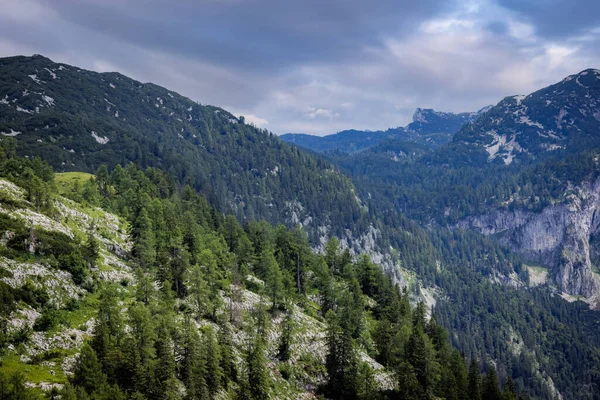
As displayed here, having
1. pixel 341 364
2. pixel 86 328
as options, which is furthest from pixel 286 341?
pixel 86 328

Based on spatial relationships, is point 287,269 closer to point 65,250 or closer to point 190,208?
point 190,208

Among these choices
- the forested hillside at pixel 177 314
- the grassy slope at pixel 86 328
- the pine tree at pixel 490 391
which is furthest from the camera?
the pine tree at pixel 490 391

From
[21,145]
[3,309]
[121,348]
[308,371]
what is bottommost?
[308,371]

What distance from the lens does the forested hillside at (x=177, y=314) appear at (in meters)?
47.7

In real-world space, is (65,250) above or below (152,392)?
above

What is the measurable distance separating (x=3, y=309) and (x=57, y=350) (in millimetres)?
7323

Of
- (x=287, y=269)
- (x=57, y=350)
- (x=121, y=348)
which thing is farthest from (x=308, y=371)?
(x=57, y=350)

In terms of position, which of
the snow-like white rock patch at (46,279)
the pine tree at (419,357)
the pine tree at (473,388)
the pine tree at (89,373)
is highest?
the snow-like white rock patch at (46,279)

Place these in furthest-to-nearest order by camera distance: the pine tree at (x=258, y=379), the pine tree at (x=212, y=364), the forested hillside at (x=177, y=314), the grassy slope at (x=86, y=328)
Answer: the pine tree at (x=258, y=379)
the pine tree at (x=212, y=364)
the forested hillside at (x=177, y=314)
the grassy slope at (x=86, y=328)

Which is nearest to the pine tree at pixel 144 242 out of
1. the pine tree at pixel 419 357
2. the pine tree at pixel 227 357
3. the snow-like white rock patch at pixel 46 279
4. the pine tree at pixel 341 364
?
the snow-like white rock patch at pixel 46 279

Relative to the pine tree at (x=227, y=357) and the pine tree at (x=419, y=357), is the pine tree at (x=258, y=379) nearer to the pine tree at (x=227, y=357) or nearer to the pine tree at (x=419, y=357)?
the pine tree at (x=227, y=357)

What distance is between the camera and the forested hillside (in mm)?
47688

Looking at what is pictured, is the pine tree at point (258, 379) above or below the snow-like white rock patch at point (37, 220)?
below

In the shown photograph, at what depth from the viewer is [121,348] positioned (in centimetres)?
4922
